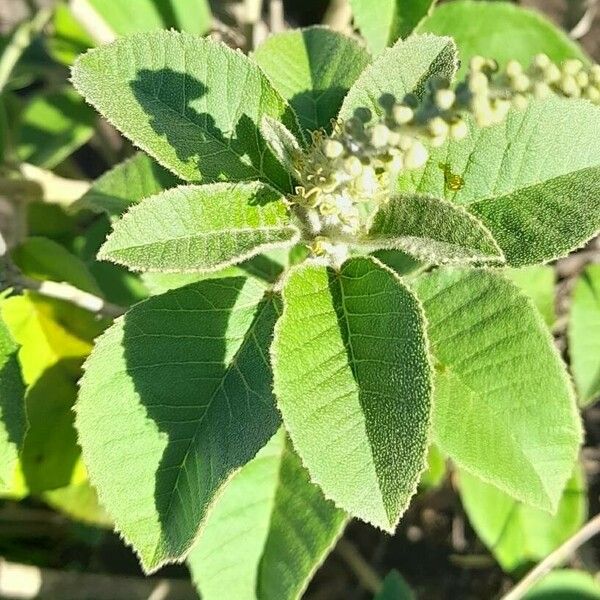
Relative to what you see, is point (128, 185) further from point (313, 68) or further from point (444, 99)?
point (444, 99)

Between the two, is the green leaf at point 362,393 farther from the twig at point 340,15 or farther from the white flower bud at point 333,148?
the twig at point 340,15

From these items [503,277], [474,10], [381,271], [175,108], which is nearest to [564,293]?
[474,10]

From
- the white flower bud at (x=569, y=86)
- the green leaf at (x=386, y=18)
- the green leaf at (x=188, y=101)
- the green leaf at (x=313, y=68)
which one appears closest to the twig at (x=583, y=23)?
the green leaf at (x=386, y=18)

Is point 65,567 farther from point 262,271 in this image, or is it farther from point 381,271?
point 381,271

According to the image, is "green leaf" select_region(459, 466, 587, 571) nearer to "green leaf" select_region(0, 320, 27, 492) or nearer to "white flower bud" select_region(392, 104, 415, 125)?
"green leaf" select_region(0, 320, 27, 492)

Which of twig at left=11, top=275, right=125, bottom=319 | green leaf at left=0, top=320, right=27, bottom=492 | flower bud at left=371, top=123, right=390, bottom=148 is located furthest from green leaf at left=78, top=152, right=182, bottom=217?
flower bud at left=371, top=123, right=390, bottom=148

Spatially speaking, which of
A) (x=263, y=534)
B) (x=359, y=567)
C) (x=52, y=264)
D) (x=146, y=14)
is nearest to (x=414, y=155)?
(x=263, y=534)
